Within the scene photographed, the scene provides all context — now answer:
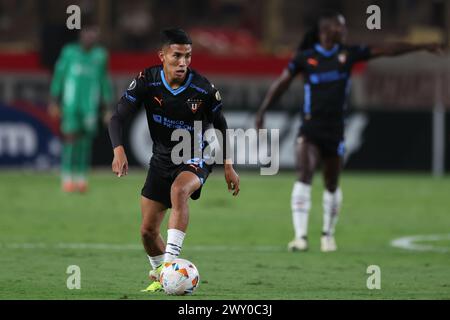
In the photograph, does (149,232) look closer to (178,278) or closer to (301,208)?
(178,278)

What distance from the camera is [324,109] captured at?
41.3ft

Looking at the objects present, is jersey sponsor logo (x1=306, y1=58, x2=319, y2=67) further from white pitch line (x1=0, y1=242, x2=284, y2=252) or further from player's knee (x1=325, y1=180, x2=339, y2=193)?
white pitch line (x1=0, y1=242, x2=284, y2=252)

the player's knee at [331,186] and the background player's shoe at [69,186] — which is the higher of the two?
the player's knee at [331,186]

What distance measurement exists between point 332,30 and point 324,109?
2.67ft

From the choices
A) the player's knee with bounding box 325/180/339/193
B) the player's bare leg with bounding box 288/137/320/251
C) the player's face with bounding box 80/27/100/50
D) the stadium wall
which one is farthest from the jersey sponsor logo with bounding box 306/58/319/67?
the stadium wall

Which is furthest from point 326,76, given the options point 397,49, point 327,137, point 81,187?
point 81,187

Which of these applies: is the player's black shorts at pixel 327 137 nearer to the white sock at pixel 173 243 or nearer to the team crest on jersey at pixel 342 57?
the team crest on jersey at pixel 342 57

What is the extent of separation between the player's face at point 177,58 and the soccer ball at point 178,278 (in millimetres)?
1404

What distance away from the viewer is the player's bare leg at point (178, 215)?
8781 mm

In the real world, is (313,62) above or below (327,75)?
above

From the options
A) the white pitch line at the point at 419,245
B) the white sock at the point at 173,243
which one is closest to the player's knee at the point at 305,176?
the white pitch line at the point at 419,245

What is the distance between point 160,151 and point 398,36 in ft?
58.9

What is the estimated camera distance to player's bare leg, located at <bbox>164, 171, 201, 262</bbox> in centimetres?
878

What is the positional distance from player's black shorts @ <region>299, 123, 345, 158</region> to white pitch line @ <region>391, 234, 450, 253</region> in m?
1.29
